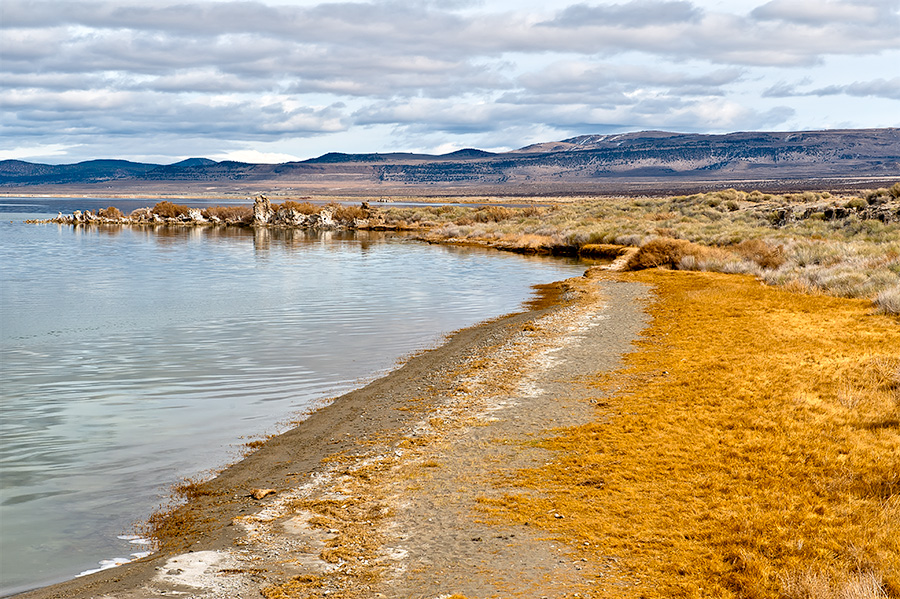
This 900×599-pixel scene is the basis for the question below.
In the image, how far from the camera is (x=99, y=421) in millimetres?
10695

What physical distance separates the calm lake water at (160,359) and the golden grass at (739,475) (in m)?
4.18

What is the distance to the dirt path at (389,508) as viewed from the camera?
5.71m

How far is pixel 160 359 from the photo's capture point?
14711 mm

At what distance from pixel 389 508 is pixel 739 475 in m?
3.52

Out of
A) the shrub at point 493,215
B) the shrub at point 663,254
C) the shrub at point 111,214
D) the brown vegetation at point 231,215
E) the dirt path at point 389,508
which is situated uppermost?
the shrub at point 111,214

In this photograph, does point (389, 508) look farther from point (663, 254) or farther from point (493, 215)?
point (493, 215)

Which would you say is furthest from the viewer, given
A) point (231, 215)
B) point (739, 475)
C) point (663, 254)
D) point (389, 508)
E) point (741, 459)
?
point (231, 215)

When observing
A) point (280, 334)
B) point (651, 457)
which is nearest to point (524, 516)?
point (651, 457)

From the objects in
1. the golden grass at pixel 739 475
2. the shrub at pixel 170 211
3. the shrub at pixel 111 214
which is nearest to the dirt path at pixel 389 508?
the golden grass at pixel 739 475

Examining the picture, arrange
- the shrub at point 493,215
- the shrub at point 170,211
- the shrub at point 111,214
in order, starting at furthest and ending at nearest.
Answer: the shrub at point 170,211
the shrub at point 111,214
the shrub at point 493,215

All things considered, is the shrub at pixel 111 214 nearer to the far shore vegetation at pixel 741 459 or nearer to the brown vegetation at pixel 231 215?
the brown vegetation at pixel 231 215

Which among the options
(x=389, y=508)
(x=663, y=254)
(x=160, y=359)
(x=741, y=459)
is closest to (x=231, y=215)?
(x=663, y=254)

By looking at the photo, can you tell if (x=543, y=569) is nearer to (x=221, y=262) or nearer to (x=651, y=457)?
(x=651, y=457)

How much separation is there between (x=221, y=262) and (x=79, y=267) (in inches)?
244
